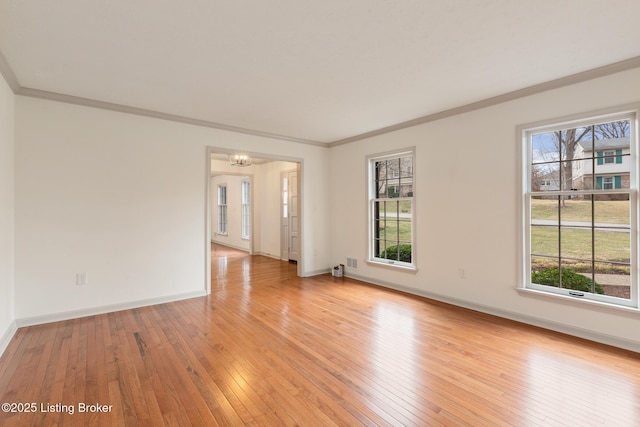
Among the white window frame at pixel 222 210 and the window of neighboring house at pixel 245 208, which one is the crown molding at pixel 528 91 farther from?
the white window frame at pixel 222 210

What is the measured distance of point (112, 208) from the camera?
3889 millimetres

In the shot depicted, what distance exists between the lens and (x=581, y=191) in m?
3.12

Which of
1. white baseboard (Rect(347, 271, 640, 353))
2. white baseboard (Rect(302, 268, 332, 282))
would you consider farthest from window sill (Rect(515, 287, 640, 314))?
white baseboard (Rect(302, 268, 332, 282))

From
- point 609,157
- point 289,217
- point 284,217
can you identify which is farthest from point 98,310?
point 609,157

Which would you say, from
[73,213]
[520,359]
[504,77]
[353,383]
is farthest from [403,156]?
[73,213]

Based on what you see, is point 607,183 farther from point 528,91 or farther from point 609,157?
point 528,91

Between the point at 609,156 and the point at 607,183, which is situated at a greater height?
the point at 609,156

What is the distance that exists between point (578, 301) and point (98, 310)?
5372 mm

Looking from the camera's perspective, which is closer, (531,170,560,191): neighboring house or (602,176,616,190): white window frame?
(602,176,616,190): white window frame

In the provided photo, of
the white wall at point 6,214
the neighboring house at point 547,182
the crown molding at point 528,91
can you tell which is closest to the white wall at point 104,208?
the white wall at point 6,214

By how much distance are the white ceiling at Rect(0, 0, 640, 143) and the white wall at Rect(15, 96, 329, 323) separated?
1.50ft

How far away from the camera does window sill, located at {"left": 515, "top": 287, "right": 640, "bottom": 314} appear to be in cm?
283

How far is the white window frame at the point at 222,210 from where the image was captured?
10727mm

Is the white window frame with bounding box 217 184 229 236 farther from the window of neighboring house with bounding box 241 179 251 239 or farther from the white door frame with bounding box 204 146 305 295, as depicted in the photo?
the white door frame with bounding box 204 146 305 295
